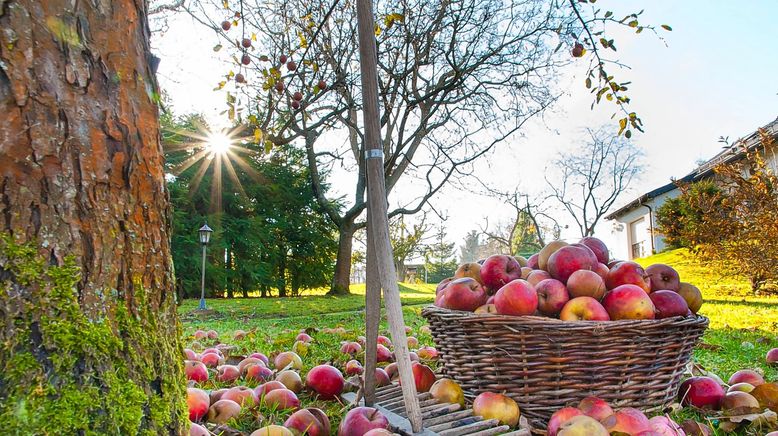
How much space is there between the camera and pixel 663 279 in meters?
2.21

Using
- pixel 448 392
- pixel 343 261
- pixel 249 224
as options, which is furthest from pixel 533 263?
pixel 249 224

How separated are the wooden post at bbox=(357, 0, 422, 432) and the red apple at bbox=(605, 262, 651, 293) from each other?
103cm

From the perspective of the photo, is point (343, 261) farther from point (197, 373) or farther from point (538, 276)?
point (538, 276)

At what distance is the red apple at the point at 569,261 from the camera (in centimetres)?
207

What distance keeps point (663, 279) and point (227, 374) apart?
213 cm

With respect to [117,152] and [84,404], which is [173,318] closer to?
[84,404]

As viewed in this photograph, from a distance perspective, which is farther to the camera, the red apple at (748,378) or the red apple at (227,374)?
the red apple at (227,374)

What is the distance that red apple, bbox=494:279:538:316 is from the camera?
1.87 metres

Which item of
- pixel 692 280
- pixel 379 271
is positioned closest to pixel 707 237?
pixel 692 280

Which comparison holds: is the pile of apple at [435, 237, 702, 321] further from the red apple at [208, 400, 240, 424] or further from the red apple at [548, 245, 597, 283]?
the red apple at [208, 400, 240, 424]

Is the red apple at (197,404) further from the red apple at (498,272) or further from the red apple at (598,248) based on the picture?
the red apple at (598,248)

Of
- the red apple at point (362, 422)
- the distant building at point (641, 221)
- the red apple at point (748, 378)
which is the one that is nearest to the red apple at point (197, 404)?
the red apple at point (362, 422)

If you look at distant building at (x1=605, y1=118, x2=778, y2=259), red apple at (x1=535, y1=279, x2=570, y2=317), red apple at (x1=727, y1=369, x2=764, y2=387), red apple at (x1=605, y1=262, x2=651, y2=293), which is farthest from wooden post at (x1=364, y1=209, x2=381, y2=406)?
distant building at (x1=605, y1=118, x2=778, y2=259)

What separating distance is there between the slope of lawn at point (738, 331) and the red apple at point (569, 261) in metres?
1.36
